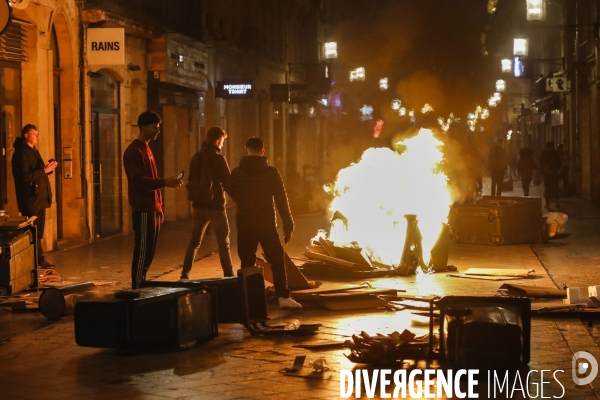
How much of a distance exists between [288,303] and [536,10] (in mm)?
25700

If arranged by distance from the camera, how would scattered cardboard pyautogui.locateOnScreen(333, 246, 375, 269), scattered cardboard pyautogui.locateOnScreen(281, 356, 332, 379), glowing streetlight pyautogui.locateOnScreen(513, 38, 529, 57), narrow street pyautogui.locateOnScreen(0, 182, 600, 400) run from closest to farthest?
1. narrow street pyautogui.locateOnScreen(0, 182, 600, 400)
2. scattered cardboard pyautogui.locateOnScreen(281, 356, 332, 379)
3. scattered cardboard pyautogui.locateOnScreen(333, 246, 375, 269)
4. glowing streetlight pyautogui.locateOnScreen(513, 38, 529, 57)

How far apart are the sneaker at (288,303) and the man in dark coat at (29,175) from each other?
15.2 feet

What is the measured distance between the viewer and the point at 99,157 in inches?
781

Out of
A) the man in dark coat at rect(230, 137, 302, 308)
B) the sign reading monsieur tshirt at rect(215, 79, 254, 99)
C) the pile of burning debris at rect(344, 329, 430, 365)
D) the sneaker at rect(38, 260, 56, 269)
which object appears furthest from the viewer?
the sign reading monsieur tshirt at rect(215, 79, 254, 99)

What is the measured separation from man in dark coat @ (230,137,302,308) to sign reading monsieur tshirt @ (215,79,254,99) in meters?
18.2

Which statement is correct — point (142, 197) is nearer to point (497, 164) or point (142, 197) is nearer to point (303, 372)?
point (303, 372)

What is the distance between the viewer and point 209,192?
39.6 ft

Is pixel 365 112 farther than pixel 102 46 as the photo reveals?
Yes

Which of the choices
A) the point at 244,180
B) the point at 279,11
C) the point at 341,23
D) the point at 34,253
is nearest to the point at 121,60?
the point at 34,253

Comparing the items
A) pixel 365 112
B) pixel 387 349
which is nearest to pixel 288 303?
pixel 387 349

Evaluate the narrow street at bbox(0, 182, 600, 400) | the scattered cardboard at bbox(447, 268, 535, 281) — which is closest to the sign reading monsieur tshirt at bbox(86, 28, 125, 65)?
the narrow street at bbox(0, 182, 600, 400)

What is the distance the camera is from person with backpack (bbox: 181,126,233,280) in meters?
12.0

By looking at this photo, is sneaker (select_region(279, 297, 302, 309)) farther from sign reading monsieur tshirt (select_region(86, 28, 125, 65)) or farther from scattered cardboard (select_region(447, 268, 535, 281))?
sign reading monsieur tshirt (select_region(86, 28, 125, 65))

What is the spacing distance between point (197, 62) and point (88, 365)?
19661mm
